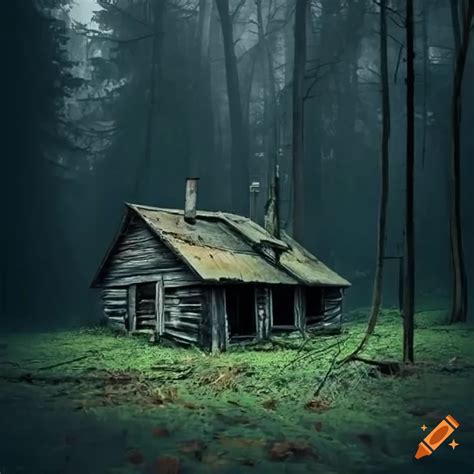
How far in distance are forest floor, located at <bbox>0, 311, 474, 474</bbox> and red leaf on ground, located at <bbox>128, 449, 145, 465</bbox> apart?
2 centimetres

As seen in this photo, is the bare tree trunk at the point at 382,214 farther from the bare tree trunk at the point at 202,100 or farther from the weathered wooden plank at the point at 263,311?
the bare tree trunk at the point at 202,100

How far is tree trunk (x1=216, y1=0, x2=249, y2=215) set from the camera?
19719 mm

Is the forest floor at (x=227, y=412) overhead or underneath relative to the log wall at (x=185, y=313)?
underneath

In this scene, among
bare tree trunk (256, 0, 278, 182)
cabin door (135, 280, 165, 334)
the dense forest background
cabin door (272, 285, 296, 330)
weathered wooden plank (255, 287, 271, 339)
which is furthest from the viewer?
bare tree trunk (256, 0, 278, 182)

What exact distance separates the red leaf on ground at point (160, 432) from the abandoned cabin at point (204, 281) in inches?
172

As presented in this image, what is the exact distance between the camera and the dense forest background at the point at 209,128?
13922 millimetres

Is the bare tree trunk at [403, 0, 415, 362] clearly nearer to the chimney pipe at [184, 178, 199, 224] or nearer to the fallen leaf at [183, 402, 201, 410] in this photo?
the fallen leaf at [183, 402, 201, 410]

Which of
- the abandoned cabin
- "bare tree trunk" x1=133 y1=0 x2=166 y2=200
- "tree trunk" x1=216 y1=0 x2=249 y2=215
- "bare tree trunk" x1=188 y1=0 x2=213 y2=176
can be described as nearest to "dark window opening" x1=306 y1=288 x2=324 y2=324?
the abandoned cabin

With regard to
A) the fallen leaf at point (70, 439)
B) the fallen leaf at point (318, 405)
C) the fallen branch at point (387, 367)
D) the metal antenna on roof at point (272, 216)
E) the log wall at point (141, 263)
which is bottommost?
the fallen leaf at point (70, 439)

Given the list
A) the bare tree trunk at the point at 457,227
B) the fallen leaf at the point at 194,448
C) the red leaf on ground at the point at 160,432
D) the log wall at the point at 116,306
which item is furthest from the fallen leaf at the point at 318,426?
the log wall at the point at 116,306

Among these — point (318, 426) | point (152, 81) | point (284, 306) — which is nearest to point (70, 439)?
point (318, 426)

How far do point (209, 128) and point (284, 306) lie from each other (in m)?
11.6

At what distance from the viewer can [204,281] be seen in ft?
32.1

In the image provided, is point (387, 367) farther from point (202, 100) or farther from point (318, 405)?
point (202, 100)
